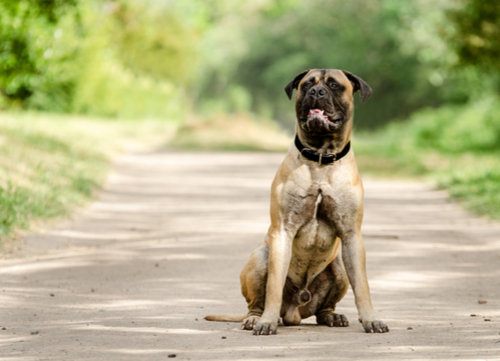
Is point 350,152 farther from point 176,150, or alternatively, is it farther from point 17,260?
point 176,150

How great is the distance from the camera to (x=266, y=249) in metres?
4.95

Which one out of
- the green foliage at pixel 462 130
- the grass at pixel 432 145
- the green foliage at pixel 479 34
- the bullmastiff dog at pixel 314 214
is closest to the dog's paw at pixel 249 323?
the bullmastiff dog at pixel 314 214

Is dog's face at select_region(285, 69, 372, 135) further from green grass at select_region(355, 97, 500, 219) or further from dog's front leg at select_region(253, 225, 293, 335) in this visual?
green grass at select_region(355, 97, 500, 219)

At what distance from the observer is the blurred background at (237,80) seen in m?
14.7

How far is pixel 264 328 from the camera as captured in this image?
463cm

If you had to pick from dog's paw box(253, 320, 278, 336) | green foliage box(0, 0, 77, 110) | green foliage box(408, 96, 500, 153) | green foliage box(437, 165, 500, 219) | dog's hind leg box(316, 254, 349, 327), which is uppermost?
green foliage box(408, 96, 500, 153)

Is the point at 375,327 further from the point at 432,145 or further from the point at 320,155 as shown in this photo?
the point at 432,145

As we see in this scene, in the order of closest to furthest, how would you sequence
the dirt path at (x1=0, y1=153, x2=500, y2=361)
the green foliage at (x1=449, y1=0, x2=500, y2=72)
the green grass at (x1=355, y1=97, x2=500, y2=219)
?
1. the dirt path at (x1=0, y1=153, x2=500, y2=361)
2. the green grass at (x1=355, y1=97, x2=500, y2=219)
3. the green foliage at (x1=449, y1=0, x2=500, y2=72)

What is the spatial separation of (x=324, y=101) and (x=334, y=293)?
140 cm

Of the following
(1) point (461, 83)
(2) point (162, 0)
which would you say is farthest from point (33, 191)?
(2) point (162, 0)

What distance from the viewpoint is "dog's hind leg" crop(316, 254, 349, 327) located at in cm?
505

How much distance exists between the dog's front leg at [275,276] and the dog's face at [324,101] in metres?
0.77

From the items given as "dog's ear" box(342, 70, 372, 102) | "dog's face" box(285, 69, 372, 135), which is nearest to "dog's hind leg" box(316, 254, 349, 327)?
"dog's face" box(285, 69, 372, 135)

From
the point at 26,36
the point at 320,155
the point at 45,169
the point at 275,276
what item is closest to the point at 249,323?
the point at 275,276
